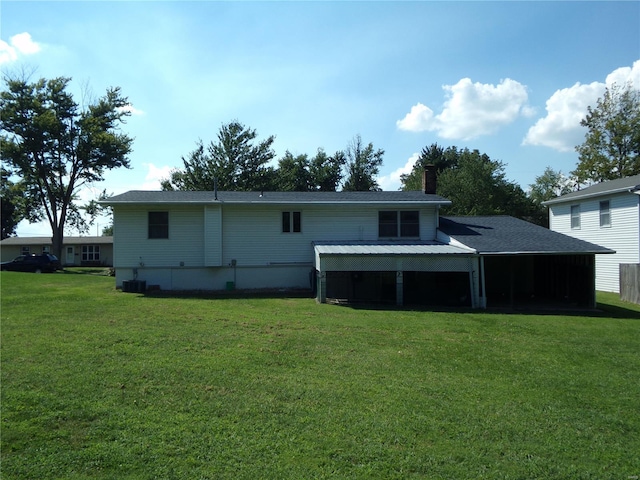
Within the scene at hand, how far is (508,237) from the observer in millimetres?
17844

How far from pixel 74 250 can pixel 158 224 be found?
35.2m

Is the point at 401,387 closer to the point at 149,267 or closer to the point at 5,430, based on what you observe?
the point at 5,430

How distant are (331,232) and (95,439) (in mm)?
15638

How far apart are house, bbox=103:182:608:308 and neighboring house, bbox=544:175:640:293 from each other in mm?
4172

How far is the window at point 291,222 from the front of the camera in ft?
64.5

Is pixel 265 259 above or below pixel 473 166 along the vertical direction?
below

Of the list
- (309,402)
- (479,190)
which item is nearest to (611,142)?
(479,190)

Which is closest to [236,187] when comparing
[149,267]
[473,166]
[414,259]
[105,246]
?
[105,246]

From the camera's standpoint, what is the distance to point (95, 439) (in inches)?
179

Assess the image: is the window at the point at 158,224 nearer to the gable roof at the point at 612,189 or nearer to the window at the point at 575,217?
the gable roof at the point at 612,189

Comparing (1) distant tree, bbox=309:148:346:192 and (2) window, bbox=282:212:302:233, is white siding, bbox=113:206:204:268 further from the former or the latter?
(1) distant tree, bbox=309:148:346:192

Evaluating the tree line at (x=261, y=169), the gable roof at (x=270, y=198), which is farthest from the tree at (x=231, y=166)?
the gable roof at (x=270, y=198)

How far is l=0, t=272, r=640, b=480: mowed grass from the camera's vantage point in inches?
168

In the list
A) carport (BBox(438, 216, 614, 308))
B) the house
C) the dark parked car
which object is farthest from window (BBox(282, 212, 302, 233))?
the dark parked car
